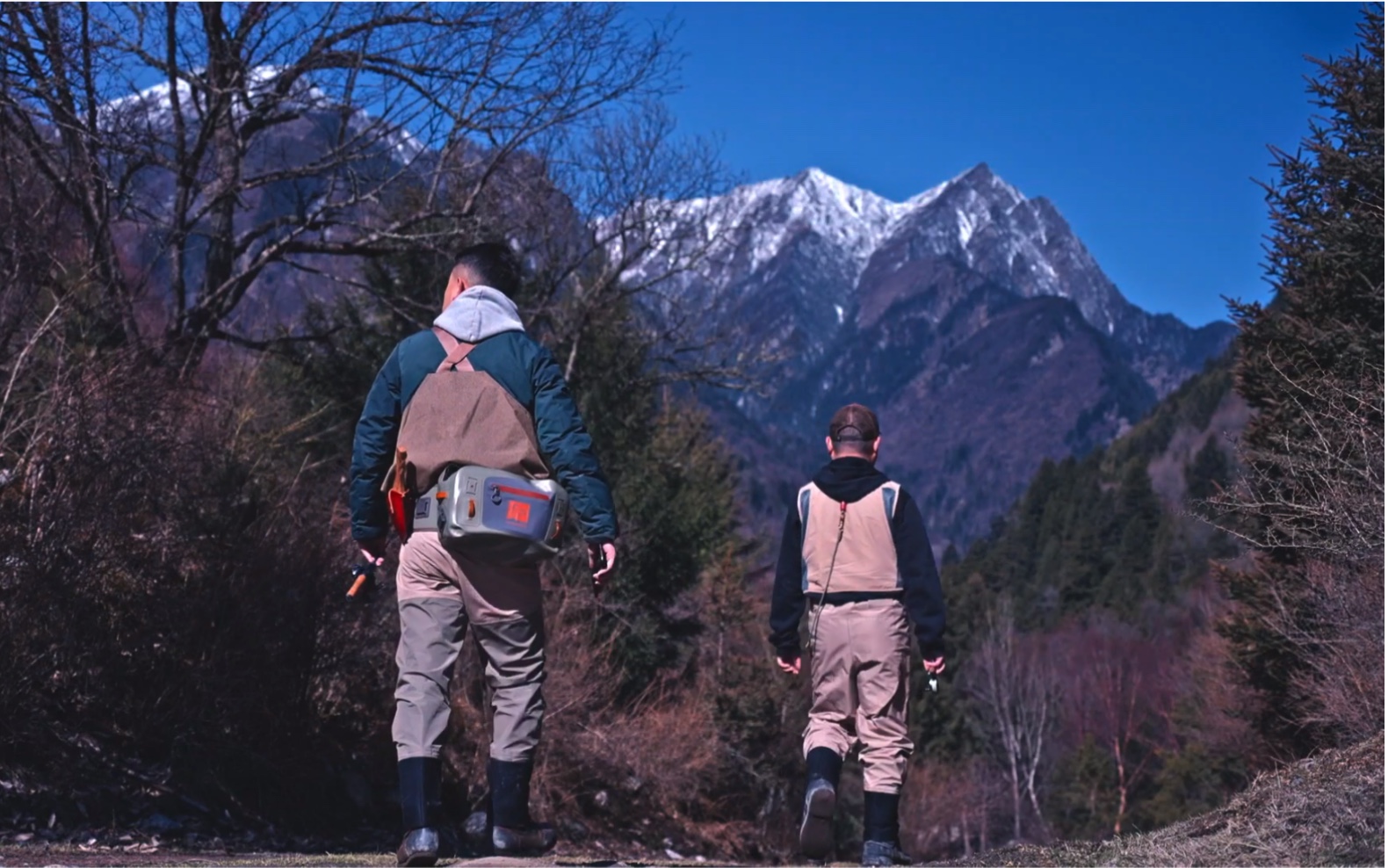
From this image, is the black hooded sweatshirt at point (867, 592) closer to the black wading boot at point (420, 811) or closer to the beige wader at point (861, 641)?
the beige wader at point (861, 641)

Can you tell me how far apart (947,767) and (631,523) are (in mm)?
35355

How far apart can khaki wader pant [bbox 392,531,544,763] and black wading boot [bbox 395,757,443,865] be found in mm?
93

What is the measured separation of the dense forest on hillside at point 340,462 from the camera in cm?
880

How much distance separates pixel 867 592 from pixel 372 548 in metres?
2.08

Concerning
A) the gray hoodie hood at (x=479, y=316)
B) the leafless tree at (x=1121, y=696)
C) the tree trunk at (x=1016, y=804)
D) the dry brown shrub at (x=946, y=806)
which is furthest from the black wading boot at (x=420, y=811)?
the leafless tree at (x=1121, y=696)

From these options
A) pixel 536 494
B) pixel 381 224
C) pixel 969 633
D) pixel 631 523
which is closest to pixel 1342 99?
pixel 381 224

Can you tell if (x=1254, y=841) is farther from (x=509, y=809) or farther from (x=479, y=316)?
(x=479, y=316)

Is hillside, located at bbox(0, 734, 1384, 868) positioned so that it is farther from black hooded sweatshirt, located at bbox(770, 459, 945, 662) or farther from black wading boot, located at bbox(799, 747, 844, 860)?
black hooded sweatshirt, located at bbox(770, 459, 945, 662)

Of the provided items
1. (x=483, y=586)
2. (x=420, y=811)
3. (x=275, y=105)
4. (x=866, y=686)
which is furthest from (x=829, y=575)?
(x=275, y=105)

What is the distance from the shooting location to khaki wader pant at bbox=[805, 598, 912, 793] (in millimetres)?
6461

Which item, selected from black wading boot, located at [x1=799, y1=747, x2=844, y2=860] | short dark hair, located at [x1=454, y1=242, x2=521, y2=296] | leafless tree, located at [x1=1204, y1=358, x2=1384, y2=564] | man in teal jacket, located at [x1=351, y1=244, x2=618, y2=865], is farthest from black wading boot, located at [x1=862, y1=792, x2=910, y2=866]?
leafless tree, located at [x1=1204, y1=358, x2=1384, y2=564]

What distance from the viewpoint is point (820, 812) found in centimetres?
632

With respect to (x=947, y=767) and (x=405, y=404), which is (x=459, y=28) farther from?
(x=947, y=767)

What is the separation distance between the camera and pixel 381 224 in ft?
55.3
